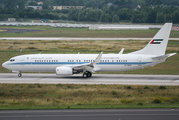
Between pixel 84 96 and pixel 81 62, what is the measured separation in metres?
12.0

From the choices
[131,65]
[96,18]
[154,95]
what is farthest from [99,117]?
[96,18]

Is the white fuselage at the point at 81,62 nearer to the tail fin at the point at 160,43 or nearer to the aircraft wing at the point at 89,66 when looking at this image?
the aircraft wing at the point at 89,66

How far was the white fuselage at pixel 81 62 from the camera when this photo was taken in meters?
38.1

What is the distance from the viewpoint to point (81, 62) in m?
38.5

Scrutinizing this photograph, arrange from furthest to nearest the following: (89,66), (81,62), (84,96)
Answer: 1. (81,62)
2. (89,66)
3. (84,96)

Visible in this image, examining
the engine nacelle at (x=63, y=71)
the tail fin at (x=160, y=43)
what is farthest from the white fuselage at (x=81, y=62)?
the engine nacelle at (x=63, y=71)

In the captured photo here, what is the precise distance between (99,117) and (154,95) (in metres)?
9.77

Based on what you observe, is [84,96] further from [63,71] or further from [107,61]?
[107,61]

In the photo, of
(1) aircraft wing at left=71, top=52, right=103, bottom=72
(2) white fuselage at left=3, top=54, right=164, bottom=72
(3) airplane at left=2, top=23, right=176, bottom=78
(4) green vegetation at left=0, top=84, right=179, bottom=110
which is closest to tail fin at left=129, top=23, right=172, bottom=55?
(3) airplane at left=2, top=23, right=176, bottom=78

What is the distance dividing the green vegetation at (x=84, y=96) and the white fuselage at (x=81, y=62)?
23.3ft

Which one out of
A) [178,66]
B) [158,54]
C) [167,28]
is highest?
[167,28]

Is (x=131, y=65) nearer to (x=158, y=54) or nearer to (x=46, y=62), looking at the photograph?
(x=158, y=54)

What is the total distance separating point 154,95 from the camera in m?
27.4

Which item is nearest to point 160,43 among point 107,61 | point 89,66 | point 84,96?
point 107,61
